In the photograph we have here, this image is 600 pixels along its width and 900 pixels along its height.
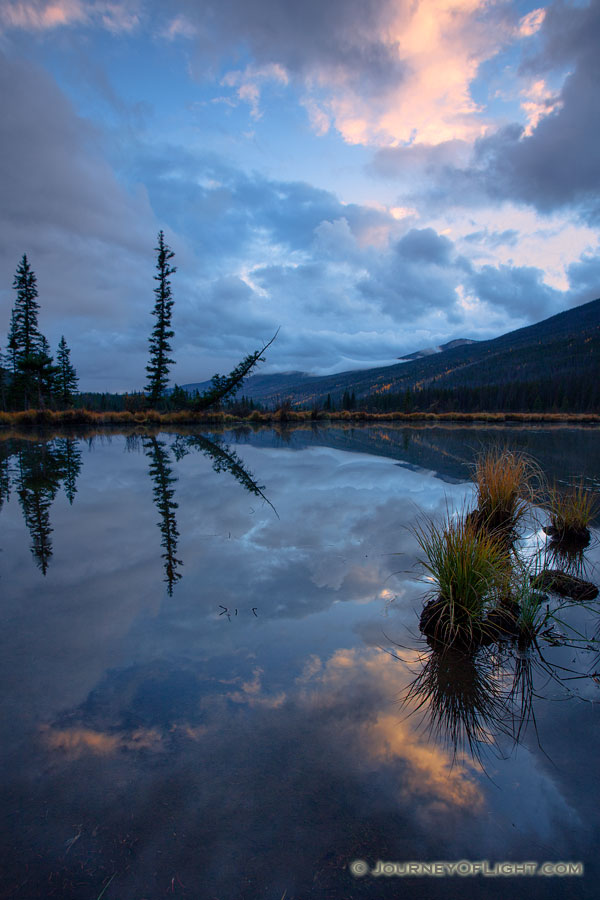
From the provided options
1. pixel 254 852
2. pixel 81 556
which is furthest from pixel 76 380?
pixel 254 852

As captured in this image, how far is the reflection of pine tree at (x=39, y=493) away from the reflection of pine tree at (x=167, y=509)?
3.69 ft

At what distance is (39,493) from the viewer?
260 inches

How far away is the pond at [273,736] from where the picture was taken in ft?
4.26

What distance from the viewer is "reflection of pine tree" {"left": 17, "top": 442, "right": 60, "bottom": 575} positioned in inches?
170

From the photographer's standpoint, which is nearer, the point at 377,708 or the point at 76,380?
the point at 377,708

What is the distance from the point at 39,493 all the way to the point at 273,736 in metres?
6.36

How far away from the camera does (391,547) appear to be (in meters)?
4.49

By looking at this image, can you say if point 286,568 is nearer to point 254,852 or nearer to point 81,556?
point 81,556

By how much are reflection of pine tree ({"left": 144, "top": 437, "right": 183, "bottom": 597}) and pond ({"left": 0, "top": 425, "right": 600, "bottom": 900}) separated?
0.16 ft

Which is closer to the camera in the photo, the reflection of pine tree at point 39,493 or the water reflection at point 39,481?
the reflection of pine tree at point 39,493

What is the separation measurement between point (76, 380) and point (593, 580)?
59.1m

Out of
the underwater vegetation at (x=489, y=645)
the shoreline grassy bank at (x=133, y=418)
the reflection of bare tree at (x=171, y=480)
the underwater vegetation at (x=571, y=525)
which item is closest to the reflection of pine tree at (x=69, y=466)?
the reflection of bare tree at (x=171, y=480)

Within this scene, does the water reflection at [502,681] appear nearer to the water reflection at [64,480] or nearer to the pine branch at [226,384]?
the water reflection at [64,480]

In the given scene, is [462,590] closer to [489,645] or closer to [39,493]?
[489,645]
